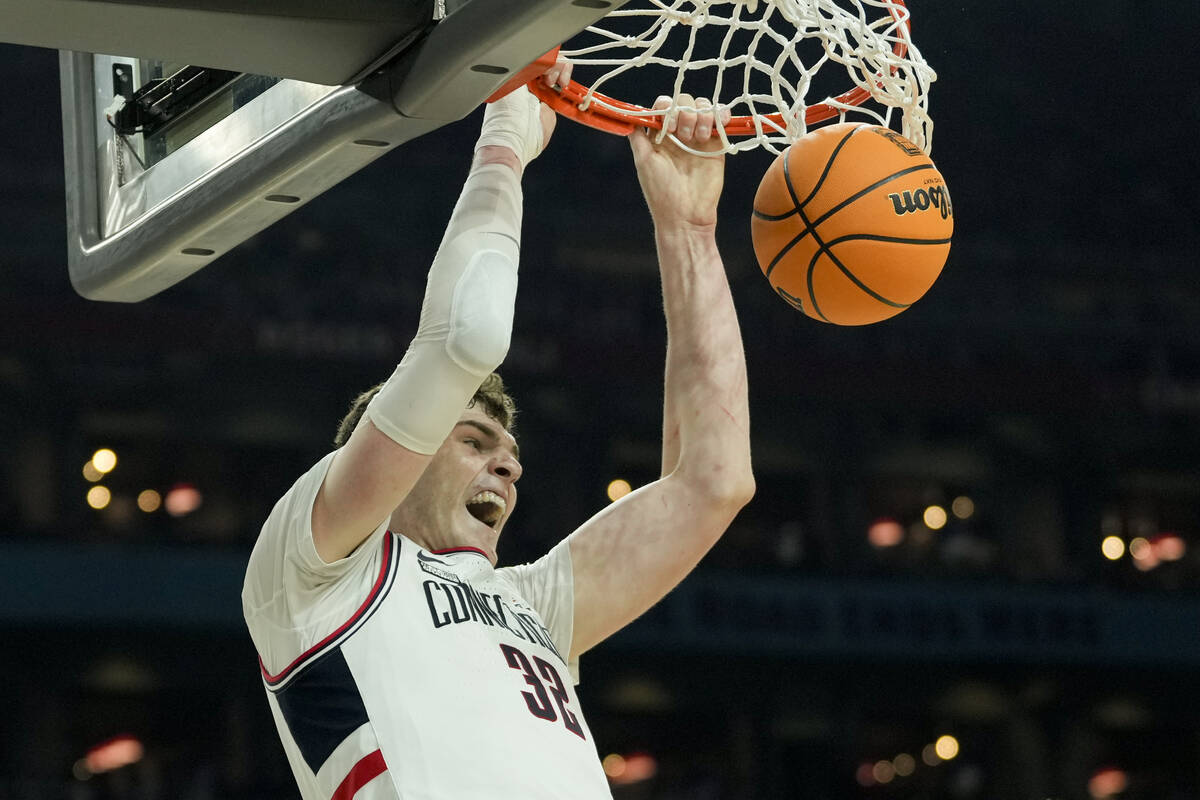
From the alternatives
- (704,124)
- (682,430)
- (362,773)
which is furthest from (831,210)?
(362,773)

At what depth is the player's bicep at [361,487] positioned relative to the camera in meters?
2.12

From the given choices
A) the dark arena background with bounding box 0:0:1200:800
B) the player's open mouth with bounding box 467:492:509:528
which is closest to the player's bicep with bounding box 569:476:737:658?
the player's open mouth with bounding box 467:492:509:528

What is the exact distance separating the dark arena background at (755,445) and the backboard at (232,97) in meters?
10.1

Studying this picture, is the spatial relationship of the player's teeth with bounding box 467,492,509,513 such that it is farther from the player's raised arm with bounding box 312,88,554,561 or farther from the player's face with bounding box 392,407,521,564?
the player's raised arm with bounding box 312,88,554,561

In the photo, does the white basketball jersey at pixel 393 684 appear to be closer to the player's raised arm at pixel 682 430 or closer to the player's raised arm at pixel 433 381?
the player's raised arm at pixel 433 381

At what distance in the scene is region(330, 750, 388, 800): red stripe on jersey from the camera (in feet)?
7.27

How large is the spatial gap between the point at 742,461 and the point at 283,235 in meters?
10.5

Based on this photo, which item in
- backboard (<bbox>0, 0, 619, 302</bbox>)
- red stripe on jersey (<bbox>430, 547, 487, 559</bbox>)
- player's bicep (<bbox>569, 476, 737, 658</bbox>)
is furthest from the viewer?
player's bicep (<bbox>569, 476, 737, 658</bbox>)

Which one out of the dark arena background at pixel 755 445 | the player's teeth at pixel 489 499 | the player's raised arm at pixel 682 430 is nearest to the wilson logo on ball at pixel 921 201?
the player's raised arm at pixel 682 430

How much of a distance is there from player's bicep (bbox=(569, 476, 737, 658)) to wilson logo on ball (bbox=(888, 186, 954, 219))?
599 millimetres

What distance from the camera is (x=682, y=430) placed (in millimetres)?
2818

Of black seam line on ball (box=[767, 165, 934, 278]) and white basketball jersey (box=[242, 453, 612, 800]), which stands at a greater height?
black seam line on ball (box=[767, 165, 934, 278])

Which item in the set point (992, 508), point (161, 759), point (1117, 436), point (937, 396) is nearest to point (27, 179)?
Answer: point (161, 759)

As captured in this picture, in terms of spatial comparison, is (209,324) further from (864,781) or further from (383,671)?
(383,671)
